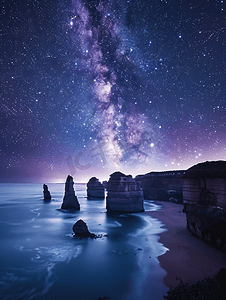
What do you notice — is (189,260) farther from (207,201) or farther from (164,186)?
(164,186)

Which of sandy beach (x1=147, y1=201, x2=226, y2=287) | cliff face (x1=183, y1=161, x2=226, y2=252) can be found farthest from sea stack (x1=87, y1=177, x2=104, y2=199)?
sandy beach (x1=147, y1=201, x2=226, y2=287)

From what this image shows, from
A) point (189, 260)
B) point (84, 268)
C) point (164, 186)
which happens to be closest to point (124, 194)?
point (84, 268)

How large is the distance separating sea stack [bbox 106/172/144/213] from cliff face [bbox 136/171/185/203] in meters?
12.4

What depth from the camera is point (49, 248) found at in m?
10.2

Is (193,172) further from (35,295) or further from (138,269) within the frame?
(35,295)

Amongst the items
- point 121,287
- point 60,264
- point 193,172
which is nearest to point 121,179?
point 193,172

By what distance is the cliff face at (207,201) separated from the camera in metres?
7.63

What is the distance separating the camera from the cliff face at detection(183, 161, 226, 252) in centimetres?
763

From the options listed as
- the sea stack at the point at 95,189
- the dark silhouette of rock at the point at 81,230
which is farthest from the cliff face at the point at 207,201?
the sea stack at the point at 95,189

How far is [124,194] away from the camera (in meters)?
19.4

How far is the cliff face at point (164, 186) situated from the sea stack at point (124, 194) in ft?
40.8

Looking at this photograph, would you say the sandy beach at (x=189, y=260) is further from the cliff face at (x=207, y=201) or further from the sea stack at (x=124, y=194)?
the sea stack at (x=124, y=194)

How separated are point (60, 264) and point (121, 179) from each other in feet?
41.4

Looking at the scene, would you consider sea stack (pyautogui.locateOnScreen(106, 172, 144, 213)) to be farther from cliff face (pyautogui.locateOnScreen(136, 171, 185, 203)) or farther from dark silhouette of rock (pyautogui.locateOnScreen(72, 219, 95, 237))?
cliff face (pyautogui.locateOnScreen(136, 171, 185, 203))
